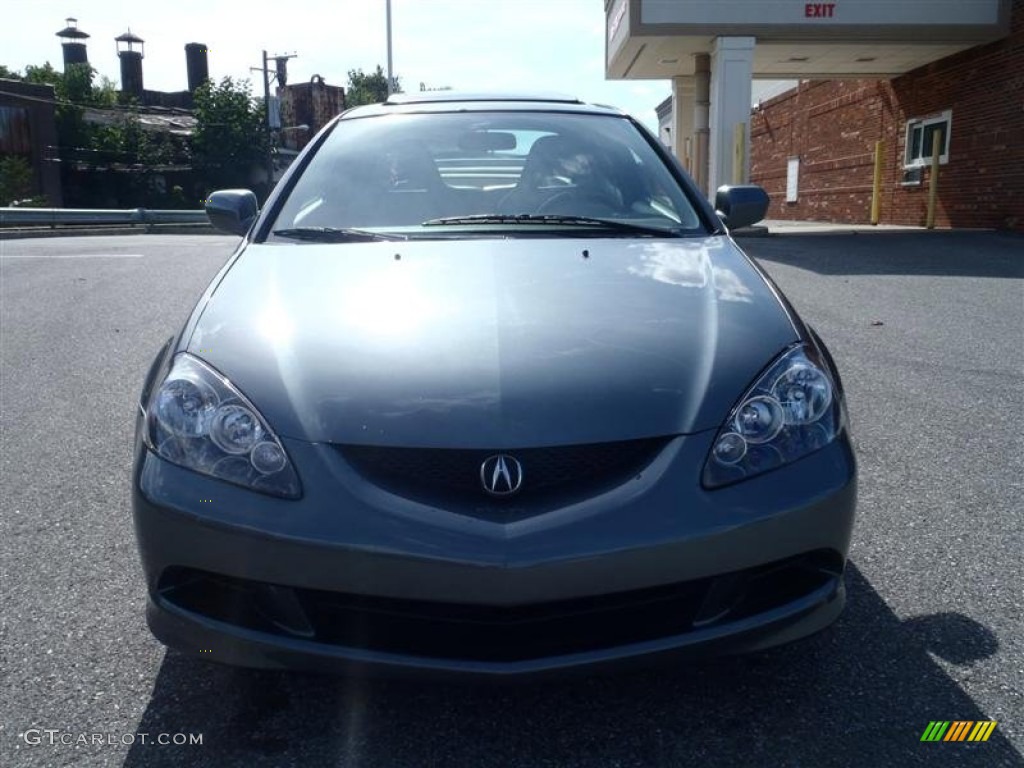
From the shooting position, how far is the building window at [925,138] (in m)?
18.1

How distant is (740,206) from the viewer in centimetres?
362

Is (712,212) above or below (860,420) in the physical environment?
above

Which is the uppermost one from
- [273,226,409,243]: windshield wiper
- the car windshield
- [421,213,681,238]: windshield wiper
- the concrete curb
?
the car windshield

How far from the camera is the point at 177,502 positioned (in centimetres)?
200

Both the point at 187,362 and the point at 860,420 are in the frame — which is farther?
the point at 860,420

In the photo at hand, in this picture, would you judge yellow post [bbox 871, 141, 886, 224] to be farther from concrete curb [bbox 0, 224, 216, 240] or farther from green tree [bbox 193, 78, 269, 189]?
green tree [bbox 193, 78, 269, 189]

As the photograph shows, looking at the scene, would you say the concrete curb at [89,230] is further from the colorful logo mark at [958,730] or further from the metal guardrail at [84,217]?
the colorful logo mark at [958,730]

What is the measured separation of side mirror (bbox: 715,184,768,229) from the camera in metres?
3.62

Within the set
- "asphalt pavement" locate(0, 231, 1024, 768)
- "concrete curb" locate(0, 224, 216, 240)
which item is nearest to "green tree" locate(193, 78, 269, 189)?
"concrete curb" locate(0, 224, 216, 240)

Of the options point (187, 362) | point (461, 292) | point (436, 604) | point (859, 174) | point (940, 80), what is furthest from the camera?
point (859, 174)

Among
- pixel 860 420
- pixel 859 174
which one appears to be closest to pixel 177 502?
pixel 860 420

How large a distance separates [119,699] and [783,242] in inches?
558

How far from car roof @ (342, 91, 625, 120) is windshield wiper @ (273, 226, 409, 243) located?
0.89 meters

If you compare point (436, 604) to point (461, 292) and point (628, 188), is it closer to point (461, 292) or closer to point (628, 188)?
point (461, 292)
